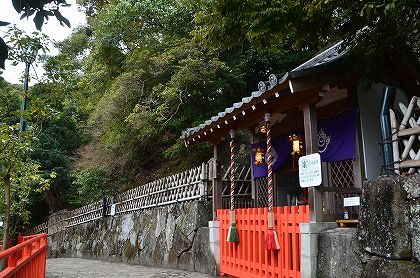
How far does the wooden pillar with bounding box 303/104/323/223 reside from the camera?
6.56 metres

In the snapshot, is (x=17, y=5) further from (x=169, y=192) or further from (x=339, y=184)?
(x=169, y=192)

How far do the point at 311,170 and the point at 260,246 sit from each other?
6.68 feet

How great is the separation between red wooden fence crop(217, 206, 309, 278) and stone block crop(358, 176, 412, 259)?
1327mm

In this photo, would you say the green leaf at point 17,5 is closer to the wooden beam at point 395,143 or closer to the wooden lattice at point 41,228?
the wooden beam at point 395,143

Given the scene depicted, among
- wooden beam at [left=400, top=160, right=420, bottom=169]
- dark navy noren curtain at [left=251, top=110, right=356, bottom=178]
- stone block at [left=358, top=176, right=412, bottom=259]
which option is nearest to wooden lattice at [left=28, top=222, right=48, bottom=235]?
dark navy noren curtain at [left=251, top=110, right=356, bottom=178]

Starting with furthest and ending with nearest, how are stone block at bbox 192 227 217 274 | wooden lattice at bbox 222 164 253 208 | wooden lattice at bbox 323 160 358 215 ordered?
wooden lattice at bbox 222 164 253 208
stone block at bbox 192 227 217 274
wooden lattice at bbox 323 160 358 215

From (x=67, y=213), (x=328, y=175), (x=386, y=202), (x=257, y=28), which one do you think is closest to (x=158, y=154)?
(x=67, y=213)

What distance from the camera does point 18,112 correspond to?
24.7 ft

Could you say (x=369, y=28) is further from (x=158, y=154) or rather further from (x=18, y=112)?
(x=158, y=154)

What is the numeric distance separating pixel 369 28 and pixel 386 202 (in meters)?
3.45

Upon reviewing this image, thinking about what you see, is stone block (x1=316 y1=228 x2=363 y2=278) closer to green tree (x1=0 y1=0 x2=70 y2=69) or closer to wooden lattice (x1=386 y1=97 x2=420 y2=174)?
wooden lattice (x1=386 y1=97 x2=420 y2=174)

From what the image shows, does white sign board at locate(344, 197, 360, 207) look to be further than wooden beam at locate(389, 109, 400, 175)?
Yes

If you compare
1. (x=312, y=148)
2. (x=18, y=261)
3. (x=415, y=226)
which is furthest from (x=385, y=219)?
(x=18, y=261)

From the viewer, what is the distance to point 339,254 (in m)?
5.97
